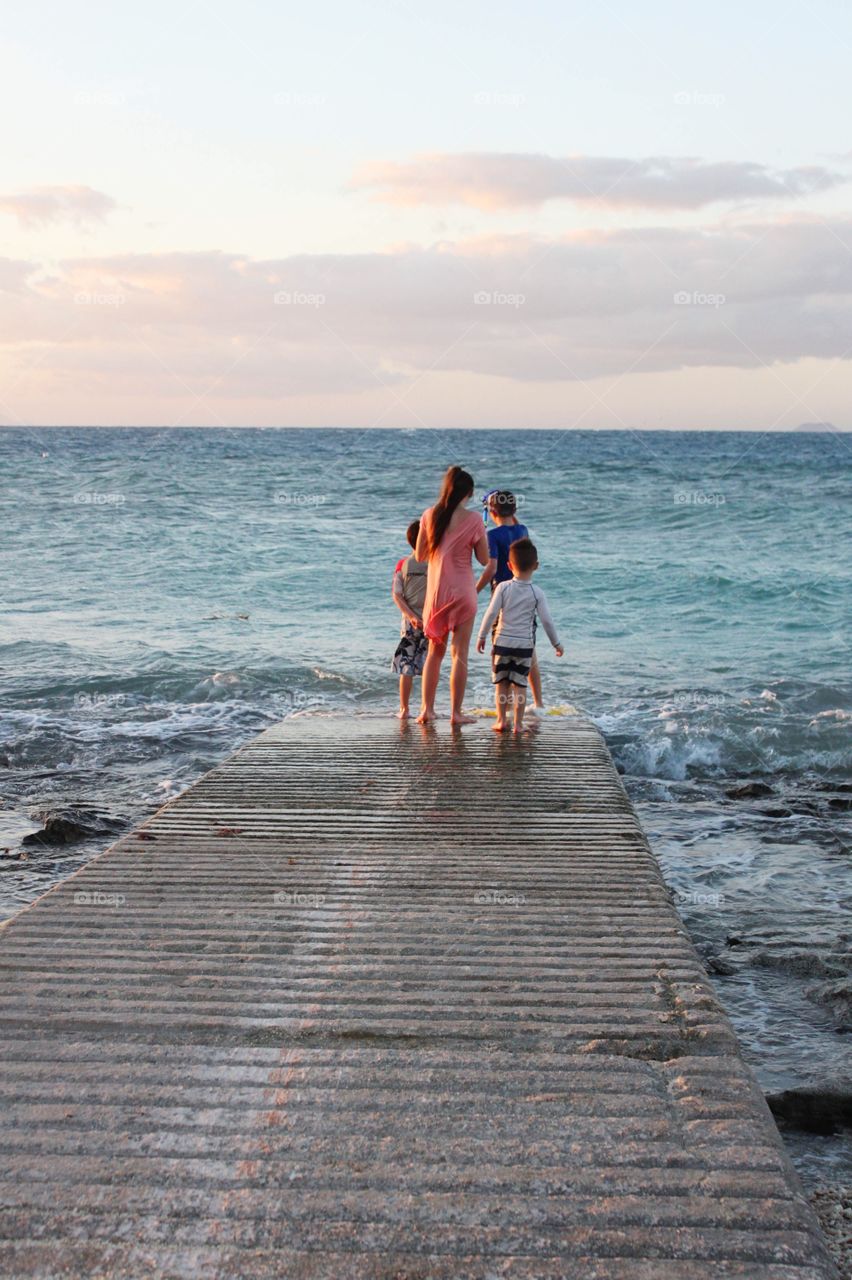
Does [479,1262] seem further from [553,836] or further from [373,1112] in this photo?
[553,836]

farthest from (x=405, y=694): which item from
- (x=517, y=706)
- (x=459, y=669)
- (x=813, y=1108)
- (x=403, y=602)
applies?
(x=813, y=1108)

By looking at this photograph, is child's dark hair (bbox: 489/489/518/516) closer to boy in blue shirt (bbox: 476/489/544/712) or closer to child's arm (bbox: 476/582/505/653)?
boy in blue shirt (bbox: 476/489/544/712)

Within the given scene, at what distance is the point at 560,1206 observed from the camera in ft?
8.79

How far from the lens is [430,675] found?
8.74m

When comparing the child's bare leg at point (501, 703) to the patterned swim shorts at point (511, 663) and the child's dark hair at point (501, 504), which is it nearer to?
the patterned swim shorts at point (511, 663)

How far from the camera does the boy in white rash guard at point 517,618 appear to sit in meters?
8.12

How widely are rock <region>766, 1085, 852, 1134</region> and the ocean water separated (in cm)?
12

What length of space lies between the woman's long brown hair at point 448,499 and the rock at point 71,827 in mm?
3080

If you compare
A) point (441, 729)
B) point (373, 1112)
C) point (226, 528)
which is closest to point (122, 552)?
point (226, 528)

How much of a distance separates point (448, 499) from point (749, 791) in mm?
3684

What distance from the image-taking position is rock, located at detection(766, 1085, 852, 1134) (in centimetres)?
421

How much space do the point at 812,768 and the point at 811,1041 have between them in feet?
19.6

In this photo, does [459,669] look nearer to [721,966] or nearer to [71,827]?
[71,827]

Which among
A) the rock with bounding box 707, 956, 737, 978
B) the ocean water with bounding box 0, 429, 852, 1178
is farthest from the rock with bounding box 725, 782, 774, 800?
the rock with bounding box 707, 956, 737, 978
